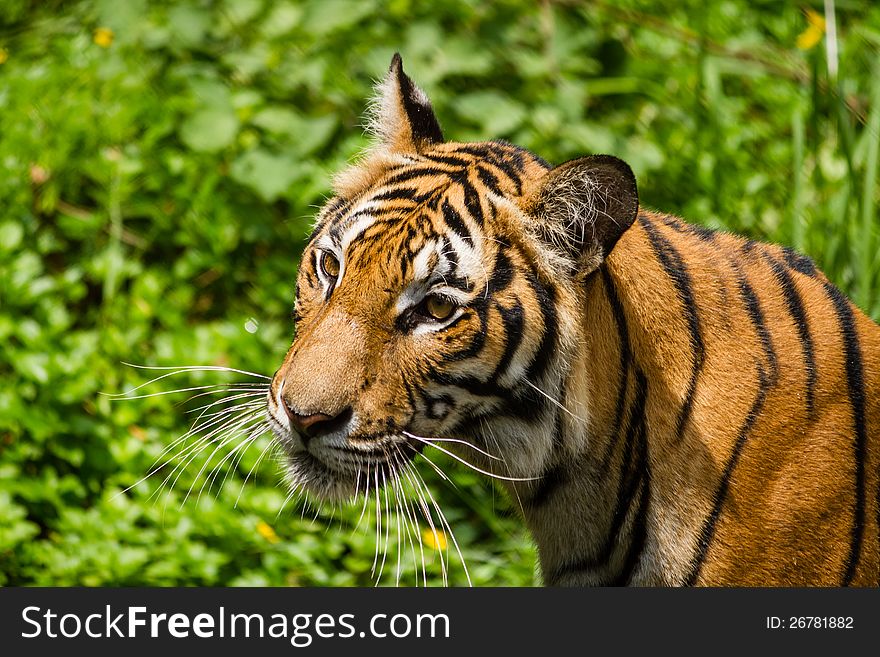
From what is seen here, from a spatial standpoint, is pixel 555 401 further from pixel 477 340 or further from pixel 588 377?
pixel 477 340

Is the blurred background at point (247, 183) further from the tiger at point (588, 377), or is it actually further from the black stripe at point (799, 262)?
the tiger at point (588, 377)

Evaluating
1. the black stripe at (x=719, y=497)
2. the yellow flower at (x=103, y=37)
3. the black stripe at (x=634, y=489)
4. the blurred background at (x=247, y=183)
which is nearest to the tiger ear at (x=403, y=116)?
the black stripe at (x=634, y=489)

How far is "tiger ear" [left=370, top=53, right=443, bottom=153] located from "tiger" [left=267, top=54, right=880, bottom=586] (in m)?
0.12

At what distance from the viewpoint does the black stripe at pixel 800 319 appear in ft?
8.46

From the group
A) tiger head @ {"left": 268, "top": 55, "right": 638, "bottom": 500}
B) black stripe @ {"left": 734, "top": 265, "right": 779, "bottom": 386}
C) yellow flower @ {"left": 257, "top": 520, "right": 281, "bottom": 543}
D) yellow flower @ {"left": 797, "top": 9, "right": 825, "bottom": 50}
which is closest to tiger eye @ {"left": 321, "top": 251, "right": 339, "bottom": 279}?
tiger head @ {"left": 268, "top": 55, "right": 638, "bottom": 500}

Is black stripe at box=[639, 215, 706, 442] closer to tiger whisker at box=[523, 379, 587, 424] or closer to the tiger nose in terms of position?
tiger whisker at box=[523, 379, 587, 424]

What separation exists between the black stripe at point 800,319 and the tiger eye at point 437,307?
860 mm

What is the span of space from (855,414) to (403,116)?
131 cm

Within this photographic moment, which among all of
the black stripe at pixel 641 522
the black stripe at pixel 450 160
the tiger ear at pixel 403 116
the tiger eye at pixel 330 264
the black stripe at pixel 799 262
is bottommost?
the black stripe at pixel 641 522

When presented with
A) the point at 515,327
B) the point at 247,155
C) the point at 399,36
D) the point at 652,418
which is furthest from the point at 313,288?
the point at 399,36

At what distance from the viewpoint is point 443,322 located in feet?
7.86

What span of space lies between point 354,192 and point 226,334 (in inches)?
71.8

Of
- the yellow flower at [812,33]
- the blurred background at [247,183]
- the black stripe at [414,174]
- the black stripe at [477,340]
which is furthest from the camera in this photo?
the yellow flower at [812,33]

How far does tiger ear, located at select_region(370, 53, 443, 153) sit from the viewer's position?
2.82 metres
